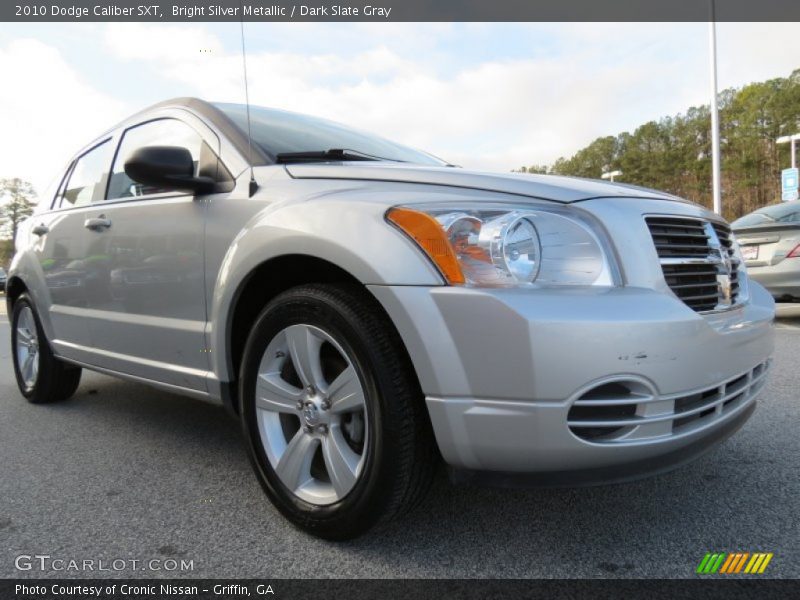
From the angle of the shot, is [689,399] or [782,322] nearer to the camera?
[689,399]

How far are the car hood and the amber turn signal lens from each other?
0.61ft

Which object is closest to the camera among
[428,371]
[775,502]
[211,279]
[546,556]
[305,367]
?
[428,371]

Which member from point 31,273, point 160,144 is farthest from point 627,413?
point 31,273

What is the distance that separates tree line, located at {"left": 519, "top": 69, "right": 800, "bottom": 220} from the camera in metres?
48.8

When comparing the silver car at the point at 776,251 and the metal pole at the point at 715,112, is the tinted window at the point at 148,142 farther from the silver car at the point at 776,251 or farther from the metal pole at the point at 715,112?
the metal pole at the point at 715,112

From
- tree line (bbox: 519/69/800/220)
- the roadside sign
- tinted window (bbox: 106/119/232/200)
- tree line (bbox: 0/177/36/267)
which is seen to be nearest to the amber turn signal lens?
tinted window (bbox: 106/119/232/200)

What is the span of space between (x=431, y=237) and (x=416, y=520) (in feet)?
3.20

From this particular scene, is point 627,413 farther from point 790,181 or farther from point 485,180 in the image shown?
point 790,181

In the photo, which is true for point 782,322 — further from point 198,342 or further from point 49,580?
point 49,580

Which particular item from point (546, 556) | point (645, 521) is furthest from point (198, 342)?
point (645, 521)

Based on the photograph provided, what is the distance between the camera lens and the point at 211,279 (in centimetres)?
230

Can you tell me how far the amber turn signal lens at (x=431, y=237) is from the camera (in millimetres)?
1647

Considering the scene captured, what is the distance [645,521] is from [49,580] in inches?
71.0

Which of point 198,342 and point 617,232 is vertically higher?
point 617,232
